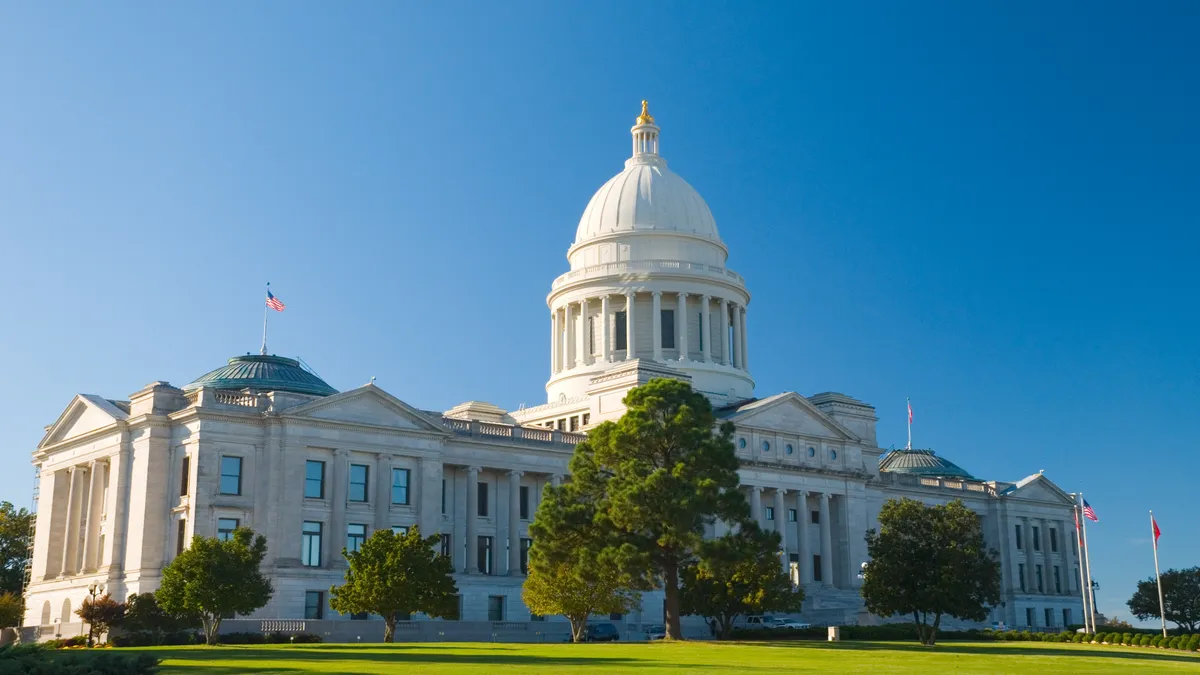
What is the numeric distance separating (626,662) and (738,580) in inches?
1067

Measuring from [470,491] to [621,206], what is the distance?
113 ft

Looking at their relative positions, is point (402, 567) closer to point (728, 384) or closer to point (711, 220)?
point (728, 384)

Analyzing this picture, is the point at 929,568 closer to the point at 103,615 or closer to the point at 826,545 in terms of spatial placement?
the point at 826,545

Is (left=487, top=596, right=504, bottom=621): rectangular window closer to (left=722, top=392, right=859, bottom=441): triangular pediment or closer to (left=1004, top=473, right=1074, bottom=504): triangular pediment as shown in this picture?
(left=722, top=392, right=859, bottom=441): triangular pediment

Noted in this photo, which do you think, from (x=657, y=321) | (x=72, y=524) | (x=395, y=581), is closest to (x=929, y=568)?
(x=395, y=581)

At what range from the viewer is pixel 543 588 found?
6181 cm

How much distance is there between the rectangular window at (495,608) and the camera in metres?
80.8

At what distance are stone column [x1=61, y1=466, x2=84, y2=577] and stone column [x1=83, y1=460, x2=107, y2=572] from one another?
1396mm

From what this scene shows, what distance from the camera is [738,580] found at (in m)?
65.6

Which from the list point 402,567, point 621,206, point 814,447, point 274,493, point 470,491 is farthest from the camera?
point 621,206

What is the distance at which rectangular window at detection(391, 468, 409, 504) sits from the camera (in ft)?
A: 256

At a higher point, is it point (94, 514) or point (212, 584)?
point (94, 514)

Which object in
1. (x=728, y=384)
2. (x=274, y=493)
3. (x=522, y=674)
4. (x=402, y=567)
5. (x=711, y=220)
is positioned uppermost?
(x=711, y=220)

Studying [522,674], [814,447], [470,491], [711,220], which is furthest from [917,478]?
[522,674]
